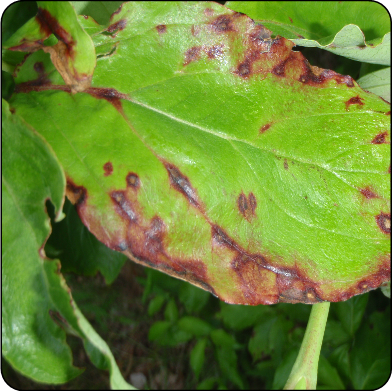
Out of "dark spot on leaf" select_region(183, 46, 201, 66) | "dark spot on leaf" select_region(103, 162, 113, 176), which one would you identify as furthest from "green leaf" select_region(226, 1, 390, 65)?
"dark spot on leaf" select_region(103, 162, 113, 176)

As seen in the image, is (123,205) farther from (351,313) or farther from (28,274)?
(351,313)

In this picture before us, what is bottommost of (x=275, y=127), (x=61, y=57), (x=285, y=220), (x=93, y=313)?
(x=93, y=313)

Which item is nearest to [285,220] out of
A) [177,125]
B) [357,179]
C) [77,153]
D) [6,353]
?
[357,179]

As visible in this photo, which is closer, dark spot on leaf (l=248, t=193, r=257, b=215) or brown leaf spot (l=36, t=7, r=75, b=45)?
brown leaf spot (l=36, t=7, r=75, b=45)

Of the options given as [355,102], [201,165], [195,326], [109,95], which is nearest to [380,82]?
[355,102]

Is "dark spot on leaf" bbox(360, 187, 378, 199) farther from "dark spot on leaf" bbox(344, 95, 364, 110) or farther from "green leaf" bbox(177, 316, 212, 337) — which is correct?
"green leaf" bbox(177, 316, 212, 337)

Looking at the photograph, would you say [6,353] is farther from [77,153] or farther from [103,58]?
[103,58]
